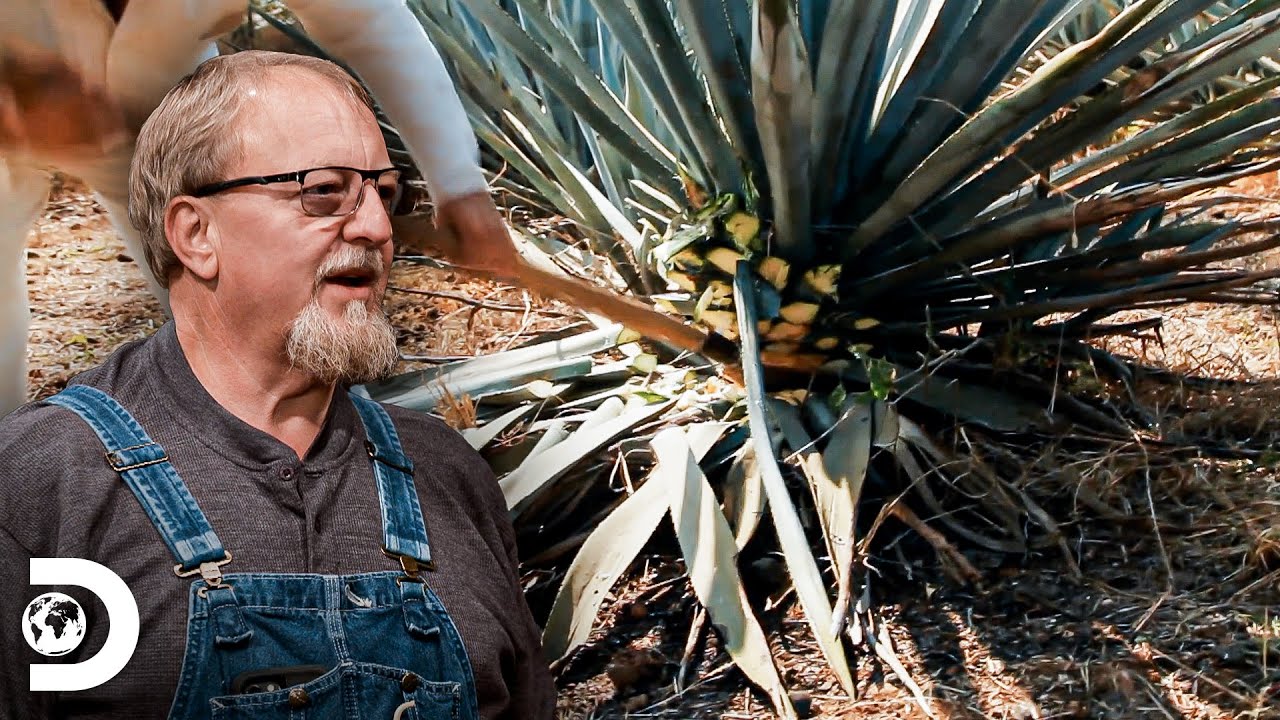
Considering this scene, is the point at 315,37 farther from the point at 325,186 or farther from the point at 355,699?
the point at 355,699

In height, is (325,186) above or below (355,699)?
above

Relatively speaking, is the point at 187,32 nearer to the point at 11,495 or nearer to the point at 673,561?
the point at 11,495

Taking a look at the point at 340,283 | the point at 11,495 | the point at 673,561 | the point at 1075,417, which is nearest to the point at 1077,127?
the point at 1075,417

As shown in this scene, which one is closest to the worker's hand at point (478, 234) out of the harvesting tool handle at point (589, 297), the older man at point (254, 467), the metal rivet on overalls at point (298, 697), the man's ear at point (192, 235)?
the harvesting tool handle at point (589, 297)

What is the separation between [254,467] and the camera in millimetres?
1226

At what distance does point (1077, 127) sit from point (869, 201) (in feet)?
1.03

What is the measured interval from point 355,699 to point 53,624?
233 millimetres

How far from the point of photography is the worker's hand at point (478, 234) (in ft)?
4.75

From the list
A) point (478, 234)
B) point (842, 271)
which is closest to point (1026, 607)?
point (842, 271)

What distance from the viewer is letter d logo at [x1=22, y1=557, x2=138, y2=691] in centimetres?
111

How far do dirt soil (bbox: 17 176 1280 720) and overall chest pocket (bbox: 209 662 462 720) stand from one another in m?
0.64

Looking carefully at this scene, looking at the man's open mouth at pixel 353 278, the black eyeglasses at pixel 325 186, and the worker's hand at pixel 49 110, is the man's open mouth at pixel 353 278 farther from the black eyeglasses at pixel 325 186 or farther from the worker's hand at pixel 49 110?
the worker's hand at pixel 49 110

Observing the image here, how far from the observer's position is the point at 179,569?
1.13 m

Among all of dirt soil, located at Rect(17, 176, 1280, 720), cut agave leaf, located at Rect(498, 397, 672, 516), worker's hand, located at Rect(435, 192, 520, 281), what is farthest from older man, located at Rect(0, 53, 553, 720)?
cut agave leaf, located at Rect(498, 397, 672, 516)
